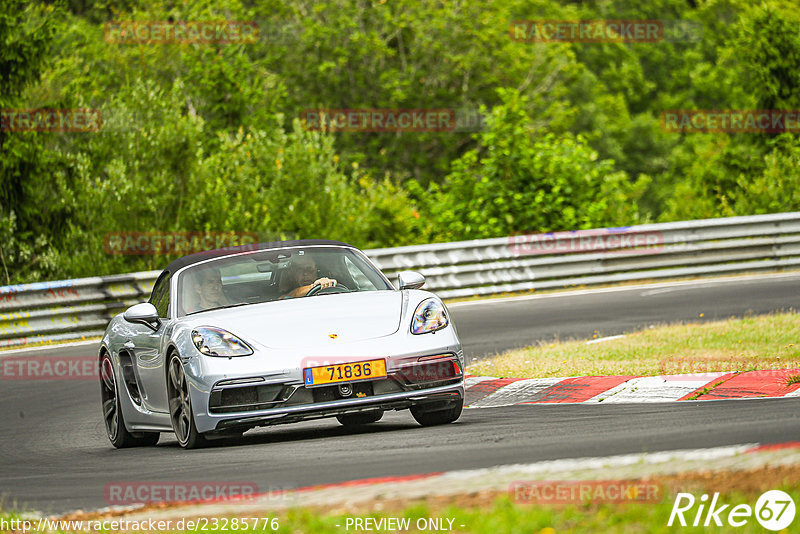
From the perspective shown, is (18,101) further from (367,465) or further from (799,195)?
(367,465)

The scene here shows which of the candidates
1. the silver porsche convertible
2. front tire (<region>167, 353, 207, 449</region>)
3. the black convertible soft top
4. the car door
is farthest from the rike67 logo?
the black convertible soft top

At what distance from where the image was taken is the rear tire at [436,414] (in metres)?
8.27

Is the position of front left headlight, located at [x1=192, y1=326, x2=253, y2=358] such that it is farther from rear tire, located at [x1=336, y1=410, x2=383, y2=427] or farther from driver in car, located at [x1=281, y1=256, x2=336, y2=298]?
rear tire, located at [x1=336, y1=410, x2=383, y2=427]

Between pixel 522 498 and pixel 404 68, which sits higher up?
pixel 404 68

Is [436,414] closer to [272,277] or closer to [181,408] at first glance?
[272,277]

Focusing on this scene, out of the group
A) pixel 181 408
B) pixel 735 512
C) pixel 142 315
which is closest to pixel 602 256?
pixel 142 315

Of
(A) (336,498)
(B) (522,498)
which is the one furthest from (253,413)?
(B) (522,498)

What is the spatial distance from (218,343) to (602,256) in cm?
1334

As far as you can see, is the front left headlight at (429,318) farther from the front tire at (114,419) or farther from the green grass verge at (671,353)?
the front tire at (114,419)

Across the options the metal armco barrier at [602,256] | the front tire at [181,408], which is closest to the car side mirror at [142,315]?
the front tire at [181,408]

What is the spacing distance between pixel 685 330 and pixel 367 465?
6.93 meters

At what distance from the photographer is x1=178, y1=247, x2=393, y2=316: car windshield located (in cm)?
870

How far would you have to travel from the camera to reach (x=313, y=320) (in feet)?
25.8

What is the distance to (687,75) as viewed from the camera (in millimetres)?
79875
